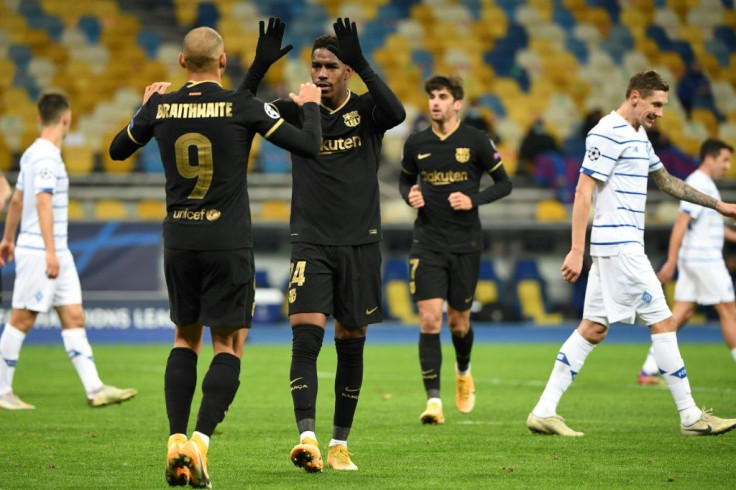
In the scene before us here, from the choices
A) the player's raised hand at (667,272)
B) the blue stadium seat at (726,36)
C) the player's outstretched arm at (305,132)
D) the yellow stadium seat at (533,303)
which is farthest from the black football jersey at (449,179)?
the blue stadium seat at (726,36)

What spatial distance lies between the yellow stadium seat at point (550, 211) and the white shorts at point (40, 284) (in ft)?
41.1

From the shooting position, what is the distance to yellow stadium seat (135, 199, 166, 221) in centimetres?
2147

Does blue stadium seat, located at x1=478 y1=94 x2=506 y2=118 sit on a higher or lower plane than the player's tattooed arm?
higher

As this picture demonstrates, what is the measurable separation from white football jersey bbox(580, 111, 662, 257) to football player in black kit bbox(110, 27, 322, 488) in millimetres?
2543

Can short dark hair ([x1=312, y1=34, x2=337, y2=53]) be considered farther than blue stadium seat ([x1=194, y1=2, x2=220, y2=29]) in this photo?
No

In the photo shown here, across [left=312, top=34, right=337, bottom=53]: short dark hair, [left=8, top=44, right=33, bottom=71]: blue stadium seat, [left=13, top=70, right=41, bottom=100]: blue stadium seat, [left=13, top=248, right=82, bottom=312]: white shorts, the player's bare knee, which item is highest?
[left=8, top=44, right=33, bottom=71]: blue stadium seat

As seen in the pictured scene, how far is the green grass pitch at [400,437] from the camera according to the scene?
6145 mm

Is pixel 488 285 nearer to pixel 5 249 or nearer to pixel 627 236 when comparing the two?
pixel 5 249

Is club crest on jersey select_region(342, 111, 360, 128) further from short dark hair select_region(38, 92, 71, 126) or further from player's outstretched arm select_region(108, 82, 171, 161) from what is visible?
short dark hair select_region(38, 92, 71, 126)

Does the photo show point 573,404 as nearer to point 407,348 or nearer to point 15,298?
point 15,298

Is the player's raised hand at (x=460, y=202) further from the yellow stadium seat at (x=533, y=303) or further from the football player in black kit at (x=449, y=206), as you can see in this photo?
the yellow stadium seat at (x=533, y=303)

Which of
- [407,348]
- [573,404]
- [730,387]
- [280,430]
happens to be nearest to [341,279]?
[280,430]

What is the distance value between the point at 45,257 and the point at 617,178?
508cm

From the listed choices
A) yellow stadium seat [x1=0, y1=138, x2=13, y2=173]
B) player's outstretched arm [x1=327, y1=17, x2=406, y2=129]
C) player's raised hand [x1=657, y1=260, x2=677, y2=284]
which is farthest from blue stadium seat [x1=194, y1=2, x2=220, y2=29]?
player's outstretched arm [x1=327, y1=17, x2=406, y2=129]
